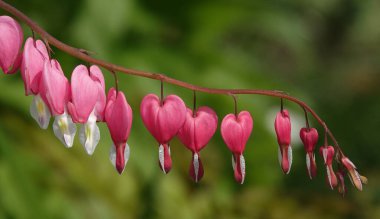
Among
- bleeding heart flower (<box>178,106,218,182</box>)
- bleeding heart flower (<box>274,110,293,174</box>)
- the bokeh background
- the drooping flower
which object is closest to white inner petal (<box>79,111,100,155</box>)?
the drooping flower

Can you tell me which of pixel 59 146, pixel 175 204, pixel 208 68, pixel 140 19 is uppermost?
pixel 140 19

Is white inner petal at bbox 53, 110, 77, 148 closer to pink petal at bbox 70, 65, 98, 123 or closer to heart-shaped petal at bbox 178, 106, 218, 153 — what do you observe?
pink petal at bbox 70, 65, 98, 123

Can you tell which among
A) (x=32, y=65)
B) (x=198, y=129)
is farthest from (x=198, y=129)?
(x=32, y=65)

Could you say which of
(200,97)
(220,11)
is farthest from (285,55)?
(200,97)

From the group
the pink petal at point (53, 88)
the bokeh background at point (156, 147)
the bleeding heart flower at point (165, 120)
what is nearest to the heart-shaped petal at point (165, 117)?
the bleeding heart flower at point (165, 120)

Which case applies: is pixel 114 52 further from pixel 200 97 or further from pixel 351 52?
pixel 351 52

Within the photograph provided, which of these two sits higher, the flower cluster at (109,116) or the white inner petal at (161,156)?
the flower cluster at (109,116)

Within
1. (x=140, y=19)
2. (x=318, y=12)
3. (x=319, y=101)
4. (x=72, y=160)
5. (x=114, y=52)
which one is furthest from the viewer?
(x=318, y=12)

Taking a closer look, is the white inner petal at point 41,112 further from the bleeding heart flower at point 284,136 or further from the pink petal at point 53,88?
the bleeding heart flower at point 284,136
